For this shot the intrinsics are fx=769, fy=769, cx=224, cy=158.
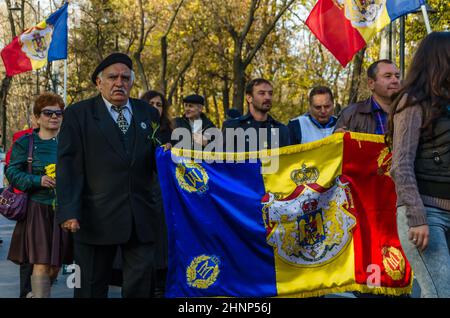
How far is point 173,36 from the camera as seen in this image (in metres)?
31.4

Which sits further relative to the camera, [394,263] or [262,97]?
[262,97]

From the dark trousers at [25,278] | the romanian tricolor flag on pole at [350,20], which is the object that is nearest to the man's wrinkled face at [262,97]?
the romanian tricolor flag on pole at [350,20]

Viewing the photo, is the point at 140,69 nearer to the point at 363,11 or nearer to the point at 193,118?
the point at 363,11

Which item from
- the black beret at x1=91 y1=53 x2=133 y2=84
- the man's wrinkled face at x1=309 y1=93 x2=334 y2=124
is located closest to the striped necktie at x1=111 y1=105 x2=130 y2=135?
the black beret at x1=91 y1=53 x2=133 y2=84

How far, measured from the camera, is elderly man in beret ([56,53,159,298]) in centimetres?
513

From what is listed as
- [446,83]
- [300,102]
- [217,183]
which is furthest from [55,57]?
[300,102]

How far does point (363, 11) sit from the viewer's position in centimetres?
905

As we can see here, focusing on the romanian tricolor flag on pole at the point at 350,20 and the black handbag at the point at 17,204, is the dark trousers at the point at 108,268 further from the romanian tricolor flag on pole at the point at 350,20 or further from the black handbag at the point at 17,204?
the romanian tricolor flag on pole at the point at 350,20

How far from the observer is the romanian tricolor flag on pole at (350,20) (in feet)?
29.8

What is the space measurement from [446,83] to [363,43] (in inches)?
Result: 211

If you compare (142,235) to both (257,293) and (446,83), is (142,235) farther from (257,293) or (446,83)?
(446,83)

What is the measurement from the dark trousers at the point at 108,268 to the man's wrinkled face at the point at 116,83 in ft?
3.20

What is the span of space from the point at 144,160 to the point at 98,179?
364 mm

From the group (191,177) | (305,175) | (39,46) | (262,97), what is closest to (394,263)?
(305,175)
